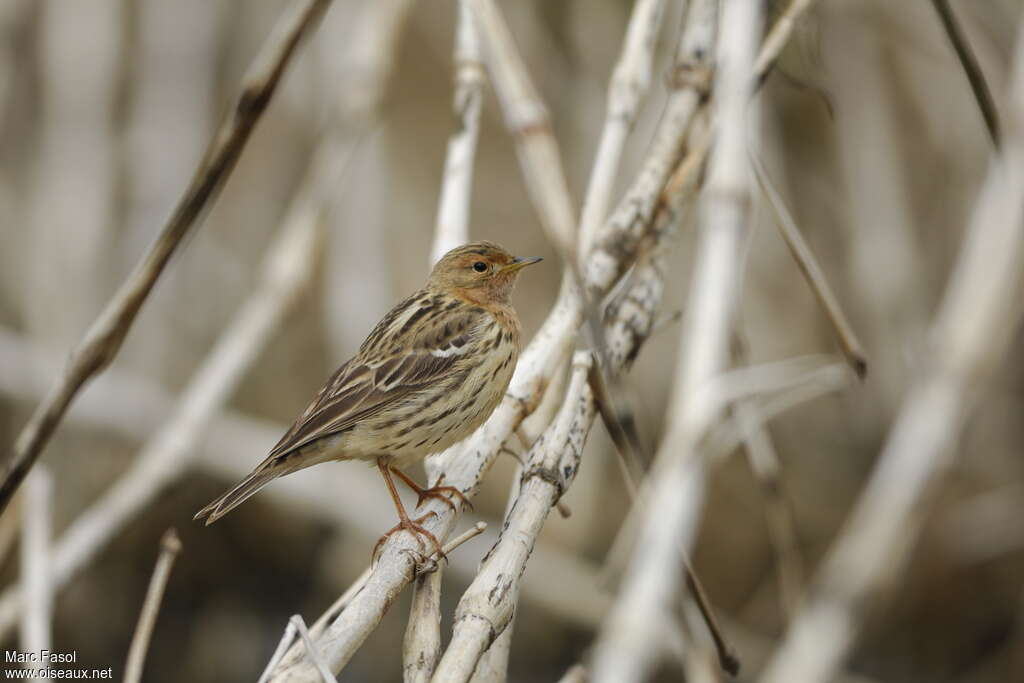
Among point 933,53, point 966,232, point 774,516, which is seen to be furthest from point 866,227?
point 774,516

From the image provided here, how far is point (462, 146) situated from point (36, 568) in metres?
1.63

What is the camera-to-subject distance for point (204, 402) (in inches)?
120

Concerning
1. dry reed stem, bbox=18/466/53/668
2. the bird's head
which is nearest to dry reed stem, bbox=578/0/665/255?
the bird's head

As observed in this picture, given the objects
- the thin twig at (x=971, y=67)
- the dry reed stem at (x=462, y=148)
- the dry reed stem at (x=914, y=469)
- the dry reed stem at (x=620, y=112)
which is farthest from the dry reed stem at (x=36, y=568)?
the thin twig at (x=971, y=67)

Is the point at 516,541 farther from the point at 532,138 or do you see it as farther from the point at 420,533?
the point at 532,138

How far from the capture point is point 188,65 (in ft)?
15.6

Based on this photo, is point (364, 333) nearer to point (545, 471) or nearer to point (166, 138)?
point (166, 138)

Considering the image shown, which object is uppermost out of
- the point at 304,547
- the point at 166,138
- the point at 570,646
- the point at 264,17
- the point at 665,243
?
the point at 264,17

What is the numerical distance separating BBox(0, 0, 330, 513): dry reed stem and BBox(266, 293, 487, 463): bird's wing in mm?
1295

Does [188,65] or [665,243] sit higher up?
[188,65]

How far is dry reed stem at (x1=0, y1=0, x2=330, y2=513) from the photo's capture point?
5.76 ft

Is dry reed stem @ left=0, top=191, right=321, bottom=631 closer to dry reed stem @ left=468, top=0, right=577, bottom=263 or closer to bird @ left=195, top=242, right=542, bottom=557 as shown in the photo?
bird @ left=195, top=242, right=542, bottom=557

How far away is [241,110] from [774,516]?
205cm

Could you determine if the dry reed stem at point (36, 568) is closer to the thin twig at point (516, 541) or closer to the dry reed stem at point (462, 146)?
the thin twig at point (516, 541)
